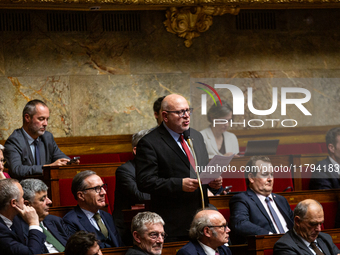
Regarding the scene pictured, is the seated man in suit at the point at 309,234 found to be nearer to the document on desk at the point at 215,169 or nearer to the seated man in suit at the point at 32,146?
the document on desk at the point at 215,169

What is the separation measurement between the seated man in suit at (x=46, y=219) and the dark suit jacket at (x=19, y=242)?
145 millimetres

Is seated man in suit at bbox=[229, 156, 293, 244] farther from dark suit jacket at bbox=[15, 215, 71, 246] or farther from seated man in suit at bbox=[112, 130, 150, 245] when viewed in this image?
dark suit jacket at bbox=[15, 215, 71, 246]

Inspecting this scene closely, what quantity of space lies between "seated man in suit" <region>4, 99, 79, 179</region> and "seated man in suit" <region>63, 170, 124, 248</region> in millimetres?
502

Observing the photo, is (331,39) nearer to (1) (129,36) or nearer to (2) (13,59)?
(1) (129,36)

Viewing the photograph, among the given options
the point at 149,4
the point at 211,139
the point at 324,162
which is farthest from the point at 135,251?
the point at 149,4

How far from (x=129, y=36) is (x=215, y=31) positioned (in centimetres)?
73

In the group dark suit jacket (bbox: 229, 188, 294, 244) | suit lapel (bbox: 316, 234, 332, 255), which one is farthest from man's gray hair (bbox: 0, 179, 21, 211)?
suit lapel (bbox: 316, 234, 332, 255)

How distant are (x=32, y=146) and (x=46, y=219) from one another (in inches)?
32.2

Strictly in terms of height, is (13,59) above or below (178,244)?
above

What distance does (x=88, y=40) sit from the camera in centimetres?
418

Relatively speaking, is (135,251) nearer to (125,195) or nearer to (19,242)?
(19,242)

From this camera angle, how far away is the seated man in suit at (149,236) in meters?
1.95

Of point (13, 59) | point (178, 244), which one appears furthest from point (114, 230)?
point (13, 59)

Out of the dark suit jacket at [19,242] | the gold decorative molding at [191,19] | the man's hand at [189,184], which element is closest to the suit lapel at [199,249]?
the man's hand at [189,184]
